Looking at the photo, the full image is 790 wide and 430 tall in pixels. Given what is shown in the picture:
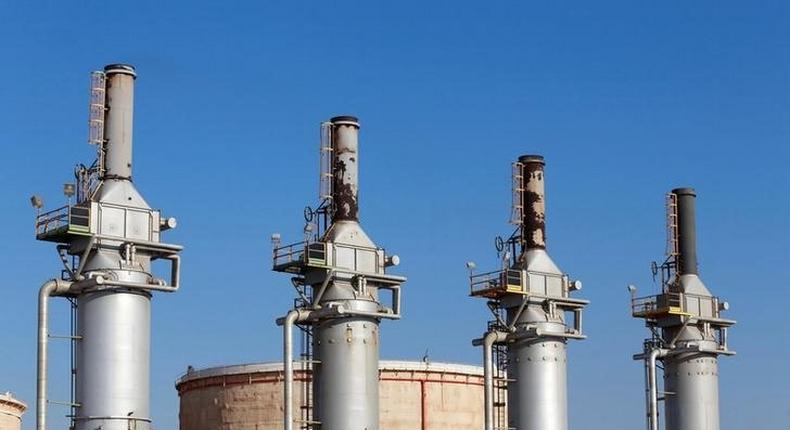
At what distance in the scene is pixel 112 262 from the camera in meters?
53.0

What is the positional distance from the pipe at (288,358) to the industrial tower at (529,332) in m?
10.3

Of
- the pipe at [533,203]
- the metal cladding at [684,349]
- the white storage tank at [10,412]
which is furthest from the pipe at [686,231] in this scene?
the white storage tank at [10,412]

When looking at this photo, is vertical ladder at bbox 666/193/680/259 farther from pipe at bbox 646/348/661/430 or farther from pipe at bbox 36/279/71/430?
pipe at bbox 36/279/71/430

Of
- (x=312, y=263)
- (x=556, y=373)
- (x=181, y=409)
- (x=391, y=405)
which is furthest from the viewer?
(x=181, y=409)

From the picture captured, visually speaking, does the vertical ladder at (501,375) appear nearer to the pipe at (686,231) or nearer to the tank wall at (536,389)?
the tank wall at (536,389)

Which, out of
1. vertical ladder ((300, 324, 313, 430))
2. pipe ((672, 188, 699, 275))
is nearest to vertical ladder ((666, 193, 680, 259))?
pipe ((672, 188, 699, 275))

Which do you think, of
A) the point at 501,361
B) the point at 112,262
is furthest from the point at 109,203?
the point at 501,361

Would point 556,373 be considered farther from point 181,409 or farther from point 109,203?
point 181,409

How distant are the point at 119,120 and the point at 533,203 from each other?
21.1 meters

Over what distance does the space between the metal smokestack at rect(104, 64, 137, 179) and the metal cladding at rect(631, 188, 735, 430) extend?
28.2 meters

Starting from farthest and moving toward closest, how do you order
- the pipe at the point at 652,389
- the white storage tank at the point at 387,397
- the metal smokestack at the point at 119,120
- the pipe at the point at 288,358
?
the white storage tank at the point at 387,397, the pipe at the point at 652,389, the pipe at the point at 288,358, the metal smokestack at the point at 119,120

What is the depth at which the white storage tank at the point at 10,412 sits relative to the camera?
94.6 meters

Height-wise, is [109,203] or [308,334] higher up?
[109,203]

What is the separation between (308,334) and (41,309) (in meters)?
10.9
